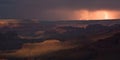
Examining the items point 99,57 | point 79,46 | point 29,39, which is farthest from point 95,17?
point 99,57

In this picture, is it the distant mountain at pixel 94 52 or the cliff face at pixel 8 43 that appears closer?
the distant mountain at pixel 94 52

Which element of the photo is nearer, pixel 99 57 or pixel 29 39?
pixel 99 57

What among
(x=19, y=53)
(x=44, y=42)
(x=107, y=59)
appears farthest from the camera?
(x=44, y=42)

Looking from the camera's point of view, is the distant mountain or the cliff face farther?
the cliff face

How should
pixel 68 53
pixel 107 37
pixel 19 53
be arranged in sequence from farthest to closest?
pixel 107 37 → pixel 19 53 → pixel 68 53

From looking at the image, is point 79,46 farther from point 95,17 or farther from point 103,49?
point 95,17

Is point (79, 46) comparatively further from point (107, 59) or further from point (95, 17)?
point (95, 17)

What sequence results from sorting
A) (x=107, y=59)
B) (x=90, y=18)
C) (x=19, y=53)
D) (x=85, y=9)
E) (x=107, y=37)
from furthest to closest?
(x=85, y=9)
(x=90, y=18)
(x=107, y=37)
(x=19, y=53)
(x=107, y=59)

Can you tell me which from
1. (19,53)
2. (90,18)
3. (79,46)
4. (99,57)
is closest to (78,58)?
(99,57)

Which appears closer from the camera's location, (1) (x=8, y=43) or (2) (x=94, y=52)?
(2) (x=94, y=52)
